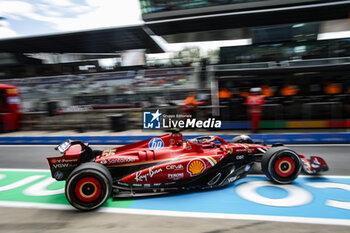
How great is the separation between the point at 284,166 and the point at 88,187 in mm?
3306

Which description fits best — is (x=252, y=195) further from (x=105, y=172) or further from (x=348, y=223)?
(x=105, y=172)

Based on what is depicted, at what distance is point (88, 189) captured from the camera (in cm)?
358

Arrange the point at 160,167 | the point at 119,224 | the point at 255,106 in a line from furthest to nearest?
the point at 255,106, the point at 160,167, the point at 119,224

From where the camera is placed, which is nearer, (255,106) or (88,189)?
(88,189)

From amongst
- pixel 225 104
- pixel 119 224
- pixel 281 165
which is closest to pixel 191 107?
pixel 225 104

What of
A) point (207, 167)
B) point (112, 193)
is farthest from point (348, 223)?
point (112, 193)

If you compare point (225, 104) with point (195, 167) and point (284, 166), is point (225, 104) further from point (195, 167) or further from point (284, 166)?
point (195, 167)

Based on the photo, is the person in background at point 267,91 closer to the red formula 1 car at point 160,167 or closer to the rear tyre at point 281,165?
the red formula 1 car at point 160,167

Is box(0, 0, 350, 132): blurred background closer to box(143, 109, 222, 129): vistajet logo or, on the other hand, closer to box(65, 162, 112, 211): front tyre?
box(143, 109, 222, 129): vistajet logo

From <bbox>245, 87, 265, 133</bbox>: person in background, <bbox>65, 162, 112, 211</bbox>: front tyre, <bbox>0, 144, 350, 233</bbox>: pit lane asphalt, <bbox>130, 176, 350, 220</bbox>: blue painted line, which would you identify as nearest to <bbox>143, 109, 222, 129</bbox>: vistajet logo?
<bbox>245, 87, 265, 133</bbox>: person in background

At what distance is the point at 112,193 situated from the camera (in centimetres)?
384

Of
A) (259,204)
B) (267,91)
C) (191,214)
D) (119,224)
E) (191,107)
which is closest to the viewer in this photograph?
(119,224)

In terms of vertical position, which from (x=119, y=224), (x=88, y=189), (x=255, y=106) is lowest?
(x=119, y=224)

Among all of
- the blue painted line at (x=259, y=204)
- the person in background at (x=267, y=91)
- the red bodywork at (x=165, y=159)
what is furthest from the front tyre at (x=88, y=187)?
the person in background at (x=267, y=91)
